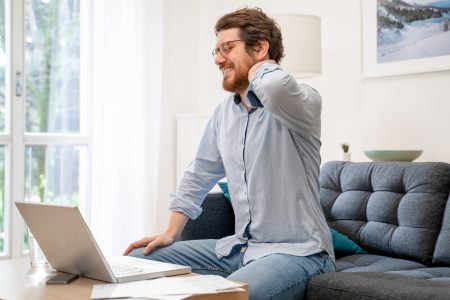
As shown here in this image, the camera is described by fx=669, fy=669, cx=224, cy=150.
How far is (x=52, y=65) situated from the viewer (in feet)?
13.8

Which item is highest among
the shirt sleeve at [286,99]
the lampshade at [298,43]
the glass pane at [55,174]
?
the lampshade at [298,43]

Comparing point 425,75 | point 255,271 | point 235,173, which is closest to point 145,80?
point 425,75

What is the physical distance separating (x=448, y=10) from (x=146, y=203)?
221 centimetres

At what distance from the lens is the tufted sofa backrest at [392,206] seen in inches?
105

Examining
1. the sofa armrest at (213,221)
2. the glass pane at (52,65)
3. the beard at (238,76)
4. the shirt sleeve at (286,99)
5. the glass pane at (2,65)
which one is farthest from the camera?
the glass pane at (52,65)

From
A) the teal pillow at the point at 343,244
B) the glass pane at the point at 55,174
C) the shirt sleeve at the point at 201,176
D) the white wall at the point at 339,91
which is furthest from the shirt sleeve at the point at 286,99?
the glass pane at the point at 55,174

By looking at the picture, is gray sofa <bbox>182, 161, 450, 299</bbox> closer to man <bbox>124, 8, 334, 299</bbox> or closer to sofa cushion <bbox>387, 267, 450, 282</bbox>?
sofa cushion <bbox>387, 267, 450, 282</bbox>

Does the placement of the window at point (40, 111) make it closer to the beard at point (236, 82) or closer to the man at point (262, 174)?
the man at point (262, 174)

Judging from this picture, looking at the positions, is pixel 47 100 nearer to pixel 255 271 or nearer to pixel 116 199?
pixel 116 199

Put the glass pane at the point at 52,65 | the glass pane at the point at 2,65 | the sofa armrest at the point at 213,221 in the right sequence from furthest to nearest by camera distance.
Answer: the glass pane at the point at 52,65, the glass pane at the point at 2,65, the sofa armrest at the point at 213,221

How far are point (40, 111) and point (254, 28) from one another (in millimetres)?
2292

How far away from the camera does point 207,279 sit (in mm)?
1625

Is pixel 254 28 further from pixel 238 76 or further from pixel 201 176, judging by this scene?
pixel 201 176

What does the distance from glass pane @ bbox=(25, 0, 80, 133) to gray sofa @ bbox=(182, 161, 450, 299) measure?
1653 mm
